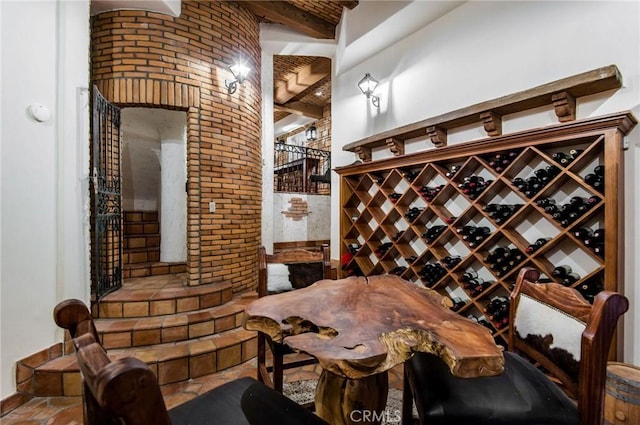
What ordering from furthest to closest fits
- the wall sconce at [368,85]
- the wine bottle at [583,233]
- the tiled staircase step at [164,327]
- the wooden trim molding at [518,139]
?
the wall sconce at [368,85]
the tiled staircase step at [164,327]
the wine bottle at [583,233]
the wooden trim molding at [518,139]

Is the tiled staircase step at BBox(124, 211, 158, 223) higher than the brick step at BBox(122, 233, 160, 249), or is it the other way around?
the tiled staircase step at BBox(124, 211, 158, 223)

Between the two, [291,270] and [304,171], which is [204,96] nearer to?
[291,270]

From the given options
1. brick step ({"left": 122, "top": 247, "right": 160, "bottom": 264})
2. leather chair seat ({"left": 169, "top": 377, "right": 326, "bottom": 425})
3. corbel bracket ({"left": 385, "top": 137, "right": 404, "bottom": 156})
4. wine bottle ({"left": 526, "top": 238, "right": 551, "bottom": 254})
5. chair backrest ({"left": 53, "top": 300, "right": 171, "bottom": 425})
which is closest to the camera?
chair backrest ({"left": 53, "top": 300, "right": 171, "bottom": 425})

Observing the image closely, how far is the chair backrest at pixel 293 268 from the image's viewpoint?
2049 mm

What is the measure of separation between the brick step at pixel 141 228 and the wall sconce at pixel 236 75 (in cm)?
224

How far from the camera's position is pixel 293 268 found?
2139mm

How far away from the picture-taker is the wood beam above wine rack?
6.05 feet

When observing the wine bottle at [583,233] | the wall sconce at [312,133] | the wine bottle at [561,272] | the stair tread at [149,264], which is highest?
the wall sconce at [312,133]

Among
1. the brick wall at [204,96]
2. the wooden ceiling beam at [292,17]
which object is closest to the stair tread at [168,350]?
the brick wall at [204,96]

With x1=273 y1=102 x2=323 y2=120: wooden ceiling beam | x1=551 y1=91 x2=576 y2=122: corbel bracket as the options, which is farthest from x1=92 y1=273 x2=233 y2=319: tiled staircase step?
x1=273 y1=102 x2=323 y2=120: wooden ceiling beam

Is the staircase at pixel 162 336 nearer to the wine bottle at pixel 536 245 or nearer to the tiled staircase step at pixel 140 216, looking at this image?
the tiled staircase step at pixel 140 216

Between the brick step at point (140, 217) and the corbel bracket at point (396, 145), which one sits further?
the brick step at point (140, 217)

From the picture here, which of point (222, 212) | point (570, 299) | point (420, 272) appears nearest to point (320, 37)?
point (222, 212)

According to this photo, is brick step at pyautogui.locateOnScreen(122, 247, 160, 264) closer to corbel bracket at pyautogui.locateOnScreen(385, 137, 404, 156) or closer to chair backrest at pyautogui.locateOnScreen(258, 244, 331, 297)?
chair backrest at pyautogui.locateOnScreen(258, 244, 331, 297)
